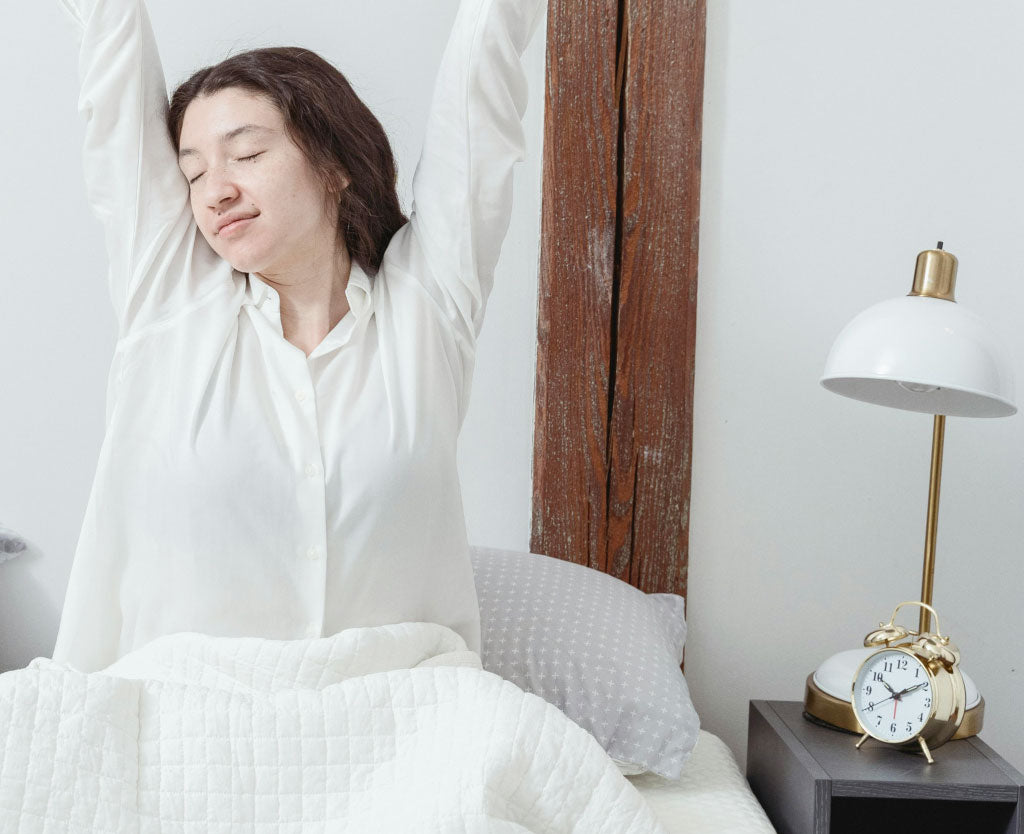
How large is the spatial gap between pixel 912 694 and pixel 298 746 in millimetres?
911

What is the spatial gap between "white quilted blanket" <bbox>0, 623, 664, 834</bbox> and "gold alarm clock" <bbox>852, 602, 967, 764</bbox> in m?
0.56

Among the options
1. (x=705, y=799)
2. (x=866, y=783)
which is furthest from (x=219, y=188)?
(x=866, y=783)

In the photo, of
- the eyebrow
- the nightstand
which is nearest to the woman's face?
the eyebrow

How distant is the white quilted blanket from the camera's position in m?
0.99

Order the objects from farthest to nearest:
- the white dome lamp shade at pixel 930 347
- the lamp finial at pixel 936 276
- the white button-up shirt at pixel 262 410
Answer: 1. the lamp finial at pixel 936 276
2. the white dome lamp shade at pixel 930 347
3. the white button-up shirt at pixel 262 410

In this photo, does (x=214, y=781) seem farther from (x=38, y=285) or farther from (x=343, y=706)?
(x=38, y=285)

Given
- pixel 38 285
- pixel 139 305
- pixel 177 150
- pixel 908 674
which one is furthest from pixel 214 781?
pixel 38 285

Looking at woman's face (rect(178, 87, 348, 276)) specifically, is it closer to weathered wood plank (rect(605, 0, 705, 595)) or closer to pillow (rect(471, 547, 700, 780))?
pillow (rect(471, 547, 700, 780))

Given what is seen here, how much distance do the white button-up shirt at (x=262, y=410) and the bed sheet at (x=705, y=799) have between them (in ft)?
1.20

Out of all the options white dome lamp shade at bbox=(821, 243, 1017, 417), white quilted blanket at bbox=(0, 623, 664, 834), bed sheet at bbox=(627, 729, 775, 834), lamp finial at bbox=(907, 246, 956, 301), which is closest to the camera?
white quilted blanket at bbox=(0, 623, 664, 834)

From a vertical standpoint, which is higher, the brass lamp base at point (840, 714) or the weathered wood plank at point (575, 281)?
the weathered wood plank at point (575, 281)

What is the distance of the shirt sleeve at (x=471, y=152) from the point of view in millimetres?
1299

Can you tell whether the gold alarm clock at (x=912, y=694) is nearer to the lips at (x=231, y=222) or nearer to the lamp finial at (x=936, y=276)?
the lamp finial at (x=936, y=276)

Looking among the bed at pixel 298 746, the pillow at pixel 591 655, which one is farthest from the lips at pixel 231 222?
the pillow at pixel 591 655
